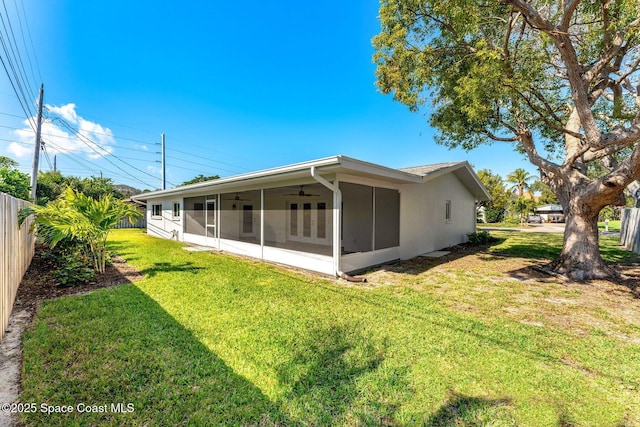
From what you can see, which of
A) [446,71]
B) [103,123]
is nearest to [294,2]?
[446,71]

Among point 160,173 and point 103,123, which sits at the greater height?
point 103,123

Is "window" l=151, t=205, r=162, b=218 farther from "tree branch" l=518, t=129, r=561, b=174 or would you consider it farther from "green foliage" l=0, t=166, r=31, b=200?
"tree branch" l=518, t=129, r=561, b=174

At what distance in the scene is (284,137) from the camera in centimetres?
2322

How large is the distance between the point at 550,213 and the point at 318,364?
172 feet

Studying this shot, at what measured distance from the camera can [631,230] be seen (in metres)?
11.2

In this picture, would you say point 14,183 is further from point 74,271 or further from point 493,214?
point 493,214

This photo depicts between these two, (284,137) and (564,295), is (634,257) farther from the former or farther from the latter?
(284,137)

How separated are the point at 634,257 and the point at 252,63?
1763 centimetres

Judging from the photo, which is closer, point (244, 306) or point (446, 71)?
point (244, 306)

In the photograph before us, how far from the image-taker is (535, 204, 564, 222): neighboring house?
38125 mm

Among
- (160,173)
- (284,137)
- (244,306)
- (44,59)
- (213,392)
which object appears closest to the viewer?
(213,392)

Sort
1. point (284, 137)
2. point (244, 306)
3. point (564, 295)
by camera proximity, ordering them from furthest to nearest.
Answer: point (284, 137)
point (564, 295)
point (244, 306)

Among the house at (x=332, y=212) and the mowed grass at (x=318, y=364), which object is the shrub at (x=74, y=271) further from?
the house at (x=332, y=212)

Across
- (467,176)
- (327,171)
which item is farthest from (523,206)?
(327,171)
